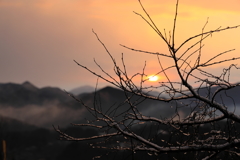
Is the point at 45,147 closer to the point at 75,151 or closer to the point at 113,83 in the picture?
the point at 75,151

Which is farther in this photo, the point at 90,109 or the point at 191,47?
the point at 90,109

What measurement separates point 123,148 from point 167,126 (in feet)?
3.88

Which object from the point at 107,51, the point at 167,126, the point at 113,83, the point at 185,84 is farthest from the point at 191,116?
the point at 107,51

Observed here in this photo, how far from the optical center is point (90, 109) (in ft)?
25.0

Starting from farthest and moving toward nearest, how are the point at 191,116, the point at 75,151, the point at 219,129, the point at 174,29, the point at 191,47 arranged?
the point at 75,151, the point at 219,129, the point at 191,116, the point at 191,47, the point at 174,29

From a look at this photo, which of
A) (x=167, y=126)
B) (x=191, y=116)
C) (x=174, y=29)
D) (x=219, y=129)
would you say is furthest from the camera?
(x=219, y=129)

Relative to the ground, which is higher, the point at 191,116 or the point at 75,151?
the point at 75,151

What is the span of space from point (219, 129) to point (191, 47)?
3.95m

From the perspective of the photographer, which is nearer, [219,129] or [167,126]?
[167,126]

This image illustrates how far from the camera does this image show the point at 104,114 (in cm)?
757

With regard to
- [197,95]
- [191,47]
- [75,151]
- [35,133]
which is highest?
[35,133]

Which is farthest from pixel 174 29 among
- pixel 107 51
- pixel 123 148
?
pixel 123 148

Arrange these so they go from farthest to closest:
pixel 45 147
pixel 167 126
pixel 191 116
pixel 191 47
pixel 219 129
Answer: pixel 45 147 → pixel 219 129 → pixel 191 116 → pixel 167 126 → pixel 191 47

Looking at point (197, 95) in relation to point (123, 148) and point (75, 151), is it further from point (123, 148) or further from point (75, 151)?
point (75, 151)
